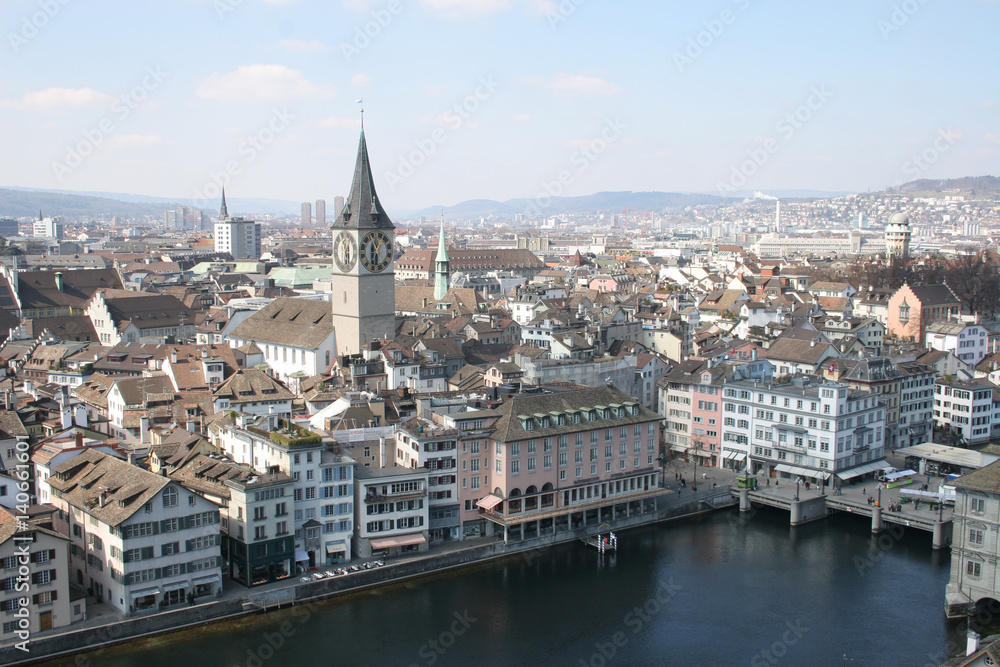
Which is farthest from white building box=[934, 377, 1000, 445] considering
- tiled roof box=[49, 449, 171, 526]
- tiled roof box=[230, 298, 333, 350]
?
tiled roof box=[49, 449, 171, 526]

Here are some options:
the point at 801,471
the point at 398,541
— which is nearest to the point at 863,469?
the point at 801,471

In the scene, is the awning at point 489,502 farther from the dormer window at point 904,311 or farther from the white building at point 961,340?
the dormer window at point 904,311

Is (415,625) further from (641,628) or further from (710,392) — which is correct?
(710,392)

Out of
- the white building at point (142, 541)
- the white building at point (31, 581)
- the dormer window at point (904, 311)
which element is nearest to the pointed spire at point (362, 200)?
the white building at point (142, 541)

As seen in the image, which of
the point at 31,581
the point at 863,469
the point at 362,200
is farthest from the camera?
the point at 362,200

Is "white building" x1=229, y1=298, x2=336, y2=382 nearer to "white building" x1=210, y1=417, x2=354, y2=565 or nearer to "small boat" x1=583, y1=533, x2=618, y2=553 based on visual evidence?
"white building" x1=210, y1=417, x2=354, y2=565

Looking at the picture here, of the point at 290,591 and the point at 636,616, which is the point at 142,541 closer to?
the point at 290,591

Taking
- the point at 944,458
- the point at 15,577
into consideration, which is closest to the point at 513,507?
the point at 15,577
